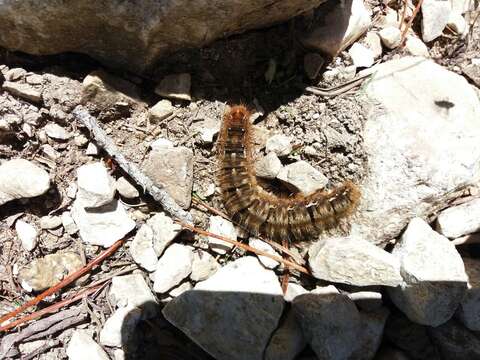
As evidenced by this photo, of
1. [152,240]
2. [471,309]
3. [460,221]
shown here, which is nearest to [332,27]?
[460,221]

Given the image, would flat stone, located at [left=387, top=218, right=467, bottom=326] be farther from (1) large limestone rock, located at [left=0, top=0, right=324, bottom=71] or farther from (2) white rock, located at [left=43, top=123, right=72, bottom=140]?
(2) white rock, located at [left=43, top=123, right=72, bottom=140]

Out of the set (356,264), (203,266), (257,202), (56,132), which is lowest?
(203,266)

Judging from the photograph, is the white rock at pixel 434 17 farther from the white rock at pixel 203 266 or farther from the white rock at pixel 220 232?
the white rock at pixel 203 266

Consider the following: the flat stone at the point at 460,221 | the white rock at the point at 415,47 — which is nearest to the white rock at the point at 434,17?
the white rock at the point at 415,47

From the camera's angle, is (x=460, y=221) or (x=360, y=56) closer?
(x=460, y=221)

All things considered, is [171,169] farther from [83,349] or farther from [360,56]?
[360,56]

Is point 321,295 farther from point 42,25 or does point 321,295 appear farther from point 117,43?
point 42,25
